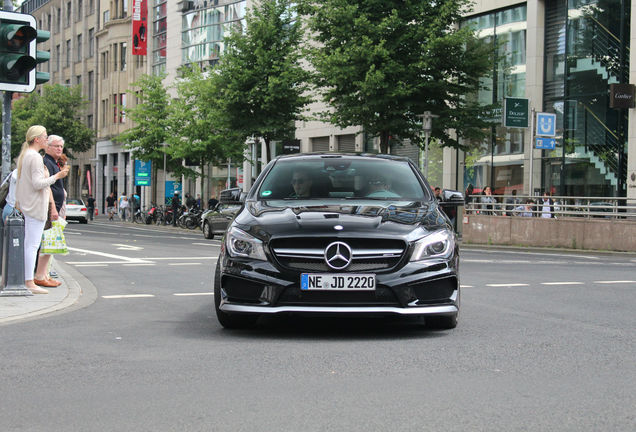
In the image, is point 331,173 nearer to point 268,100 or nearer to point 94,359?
point 94,359

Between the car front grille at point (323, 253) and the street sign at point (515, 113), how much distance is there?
22.1 m

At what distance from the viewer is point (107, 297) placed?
10.5m

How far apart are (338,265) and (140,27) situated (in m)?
60.6

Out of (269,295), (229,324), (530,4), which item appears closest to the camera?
(269,295)

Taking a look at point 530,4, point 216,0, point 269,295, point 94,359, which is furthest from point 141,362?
point 216,0

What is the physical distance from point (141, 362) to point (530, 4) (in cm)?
2750

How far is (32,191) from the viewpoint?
32.1 feet

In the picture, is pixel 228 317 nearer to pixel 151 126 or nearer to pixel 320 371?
pixel 320 371

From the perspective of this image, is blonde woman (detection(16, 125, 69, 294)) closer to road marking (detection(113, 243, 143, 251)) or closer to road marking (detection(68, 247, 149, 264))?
road marking (detection(68, 247, 149, 264))

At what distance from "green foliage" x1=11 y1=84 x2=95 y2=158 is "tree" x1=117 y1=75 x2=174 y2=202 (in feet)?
62.2

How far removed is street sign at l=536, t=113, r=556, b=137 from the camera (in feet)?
86.5

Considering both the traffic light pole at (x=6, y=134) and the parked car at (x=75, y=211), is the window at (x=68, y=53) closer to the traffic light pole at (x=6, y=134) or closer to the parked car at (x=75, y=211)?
the parked car at (x=75, y=211)

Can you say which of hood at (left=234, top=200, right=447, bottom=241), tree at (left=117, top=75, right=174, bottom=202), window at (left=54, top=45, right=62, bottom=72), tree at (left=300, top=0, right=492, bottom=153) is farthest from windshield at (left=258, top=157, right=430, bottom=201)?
window at (left=54, top=45, right=62, bottom=72)

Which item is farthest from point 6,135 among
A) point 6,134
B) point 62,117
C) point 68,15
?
point 68,15
